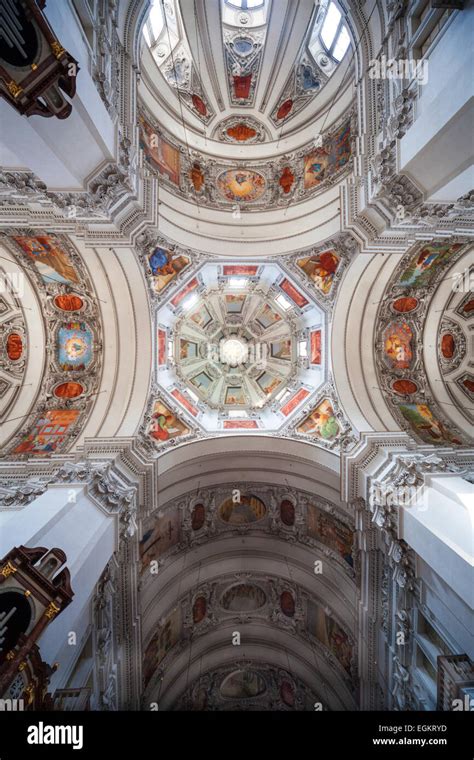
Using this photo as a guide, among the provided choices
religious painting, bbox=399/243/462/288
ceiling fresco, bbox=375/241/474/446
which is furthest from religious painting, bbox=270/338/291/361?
religious painting, bbox=399/243/462/288

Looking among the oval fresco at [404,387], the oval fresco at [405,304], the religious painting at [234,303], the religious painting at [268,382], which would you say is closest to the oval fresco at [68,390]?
the religious painting at [234,303]

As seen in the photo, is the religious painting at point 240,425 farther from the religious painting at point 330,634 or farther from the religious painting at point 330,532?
the religious painting at point 330,634

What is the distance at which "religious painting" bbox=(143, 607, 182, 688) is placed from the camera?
12367mm

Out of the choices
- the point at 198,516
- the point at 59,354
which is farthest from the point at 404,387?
the point at 59,354

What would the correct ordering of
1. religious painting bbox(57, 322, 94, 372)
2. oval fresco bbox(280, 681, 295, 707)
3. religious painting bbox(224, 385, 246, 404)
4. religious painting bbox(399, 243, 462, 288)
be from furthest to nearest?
religious painting bbox(224, 385, 246, 404) < oval fresco bbox(280, 681, 295, 707) < religious painting bbox(57, 322, 94, 372) < religious painting bbox(399, 243, 462, 288)

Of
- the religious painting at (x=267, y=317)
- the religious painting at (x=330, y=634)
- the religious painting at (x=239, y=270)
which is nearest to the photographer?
the religious painting at (x=330, y=634)

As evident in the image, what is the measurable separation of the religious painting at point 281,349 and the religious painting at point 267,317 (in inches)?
38.1

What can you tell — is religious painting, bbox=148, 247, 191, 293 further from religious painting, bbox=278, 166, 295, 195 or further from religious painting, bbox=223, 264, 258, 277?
religious painting, bbox=278, 166, 295, 195

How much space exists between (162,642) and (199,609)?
1.88 metres

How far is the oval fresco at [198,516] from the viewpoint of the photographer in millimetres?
13872

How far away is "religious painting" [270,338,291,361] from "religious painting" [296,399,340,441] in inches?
153

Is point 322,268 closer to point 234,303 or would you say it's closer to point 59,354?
point 234,303

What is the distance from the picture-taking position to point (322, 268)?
12219 mm

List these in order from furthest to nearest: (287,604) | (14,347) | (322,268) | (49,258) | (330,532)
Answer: (287,604) → (330,532) → (322,268) → (14,347) → (49,258)
